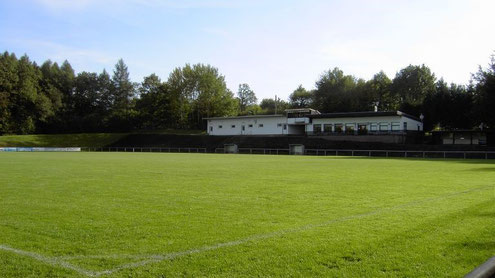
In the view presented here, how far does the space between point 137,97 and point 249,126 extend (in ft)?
144

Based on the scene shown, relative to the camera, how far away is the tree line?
282 feet

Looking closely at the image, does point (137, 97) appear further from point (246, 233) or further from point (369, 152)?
point (246, 233)

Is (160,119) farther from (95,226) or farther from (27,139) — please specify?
(95,226)

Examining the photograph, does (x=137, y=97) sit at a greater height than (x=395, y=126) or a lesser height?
greater

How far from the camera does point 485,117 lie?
49.4 m

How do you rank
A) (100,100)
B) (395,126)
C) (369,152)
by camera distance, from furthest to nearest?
(100,100) < (395,126) < (369,152)

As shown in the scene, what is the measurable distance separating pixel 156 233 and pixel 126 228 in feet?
2.63

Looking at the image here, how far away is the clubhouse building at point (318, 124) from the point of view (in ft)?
205

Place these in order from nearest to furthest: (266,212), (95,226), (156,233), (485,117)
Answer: (156,233)
(95,226)
(266,212)
(485,117)

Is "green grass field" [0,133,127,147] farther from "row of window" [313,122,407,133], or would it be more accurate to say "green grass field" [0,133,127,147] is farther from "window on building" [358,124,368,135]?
"window on building" [358,124,368,135]

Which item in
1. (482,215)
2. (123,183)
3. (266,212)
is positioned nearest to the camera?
(482,215)

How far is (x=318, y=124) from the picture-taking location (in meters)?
70.8

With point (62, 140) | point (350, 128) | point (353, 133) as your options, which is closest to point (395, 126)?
point (353, 133)

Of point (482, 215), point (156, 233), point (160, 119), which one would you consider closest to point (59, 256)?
point (156, 233)
